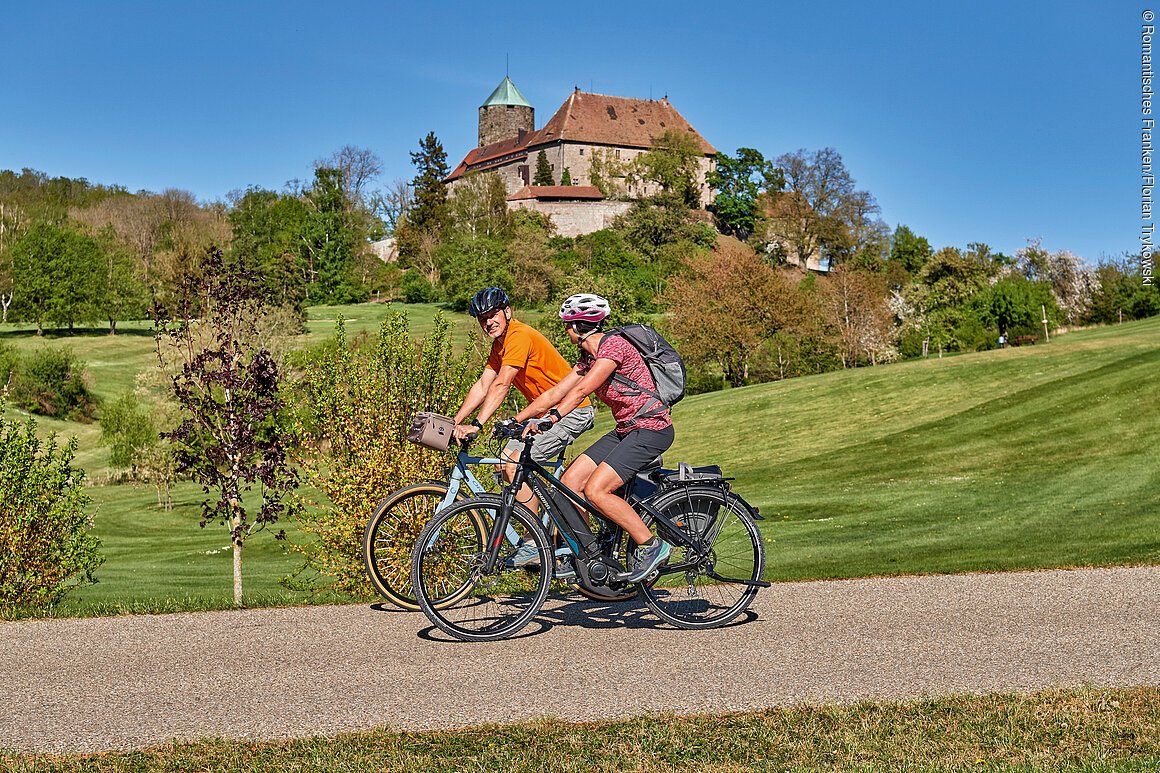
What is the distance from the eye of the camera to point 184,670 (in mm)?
6820

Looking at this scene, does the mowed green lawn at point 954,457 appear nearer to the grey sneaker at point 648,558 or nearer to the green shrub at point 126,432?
the grey sneaker at point 648,558

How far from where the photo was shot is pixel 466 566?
7785 millimetres

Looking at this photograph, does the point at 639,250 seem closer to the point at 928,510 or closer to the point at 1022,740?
the point at 928,510

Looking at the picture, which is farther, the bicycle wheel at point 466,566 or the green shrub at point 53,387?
the green shrub at point 53,387

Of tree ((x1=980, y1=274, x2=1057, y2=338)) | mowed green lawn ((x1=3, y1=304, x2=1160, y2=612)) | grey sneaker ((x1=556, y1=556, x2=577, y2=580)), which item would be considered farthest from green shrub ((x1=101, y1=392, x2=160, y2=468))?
tree ((x1=980, y1=274, x2=1057, y2=338))

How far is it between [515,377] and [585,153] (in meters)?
140

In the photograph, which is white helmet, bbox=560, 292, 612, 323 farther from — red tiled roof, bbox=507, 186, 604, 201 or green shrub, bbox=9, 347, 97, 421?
red tiled roof, bbox=507, 186, 604, 201

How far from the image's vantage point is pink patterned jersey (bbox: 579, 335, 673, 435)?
25.1 feet

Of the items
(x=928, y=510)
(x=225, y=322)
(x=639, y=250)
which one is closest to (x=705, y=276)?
(x=639, y=250)

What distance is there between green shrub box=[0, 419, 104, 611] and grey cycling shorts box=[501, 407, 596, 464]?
15.8 feet

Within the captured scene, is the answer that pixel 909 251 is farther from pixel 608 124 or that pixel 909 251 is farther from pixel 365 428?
pixel 365 428

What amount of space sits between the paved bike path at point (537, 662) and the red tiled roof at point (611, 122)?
457 ft

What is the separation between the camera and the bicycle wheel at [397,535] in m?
7.72

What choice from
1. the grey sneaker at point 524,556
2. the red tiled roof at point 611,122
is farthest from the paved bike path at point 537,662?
the red tiled roof at point 611,122
